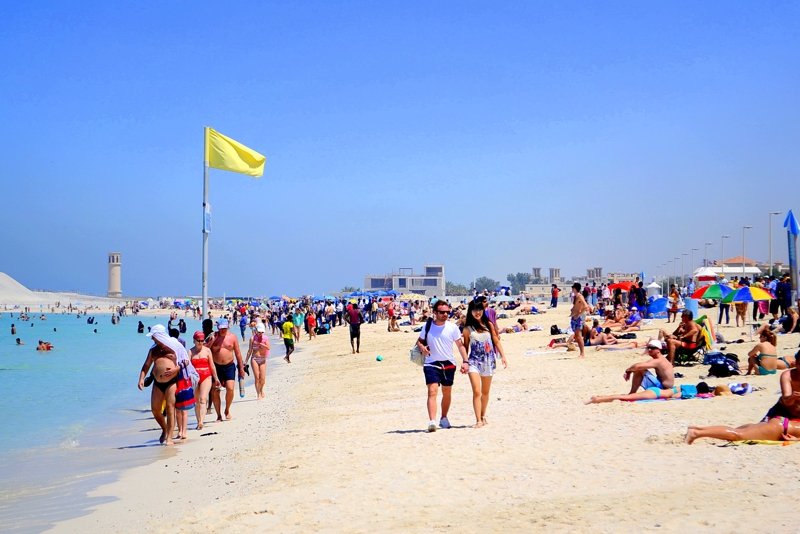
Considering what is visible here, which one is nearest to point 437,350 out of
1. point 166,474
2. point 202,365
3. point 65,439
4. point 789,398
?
point 166,474

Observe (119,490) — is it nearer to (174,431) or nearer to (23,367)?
(174,431)

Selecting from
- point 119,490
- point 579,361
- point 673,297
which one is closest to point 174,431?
point 119,490

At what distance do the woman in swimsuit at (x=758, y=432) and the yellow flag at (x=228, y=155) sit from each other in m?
9.34

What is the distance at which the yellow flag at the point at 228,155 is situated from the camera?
522 inches

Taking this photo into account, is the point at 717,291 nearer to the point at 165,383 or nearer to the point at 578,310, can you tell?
the point at 578,310

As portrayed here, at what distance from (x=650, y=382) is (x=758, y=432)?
3.21m

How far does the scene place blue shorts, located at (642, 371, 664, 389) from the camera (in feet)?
32.8

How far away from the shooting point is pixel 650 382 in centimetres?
1002

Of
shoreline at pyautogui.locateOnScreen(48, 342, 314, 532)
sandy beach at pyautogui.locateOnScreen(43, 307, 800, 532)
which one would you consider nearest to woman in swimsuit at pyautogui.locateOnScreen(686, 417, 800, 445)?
sandy beach at pyautogui.locateOnScreen(43, 307, 800, 532)

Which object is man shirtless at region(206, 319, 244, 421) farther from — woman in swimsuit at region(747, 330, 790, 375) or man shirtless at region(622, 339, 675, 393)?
woman in swimsuit at region(747, 330, 790, 375)

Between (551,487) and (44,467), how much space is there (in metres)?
6.37

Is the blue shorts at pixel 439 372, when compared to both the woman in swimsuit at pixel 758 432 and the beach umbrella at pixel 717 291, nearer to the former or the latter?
the woman in swimsuit at pixel 758 432

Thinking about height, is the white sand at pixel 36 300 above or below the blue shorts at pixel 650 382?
above

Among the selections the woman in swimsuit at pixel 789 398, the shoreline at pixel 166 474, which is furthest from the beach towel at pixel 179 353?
the woman in swimsuit at pixel 789 398
